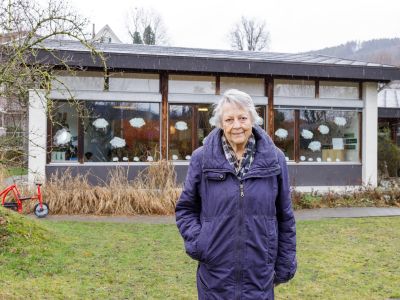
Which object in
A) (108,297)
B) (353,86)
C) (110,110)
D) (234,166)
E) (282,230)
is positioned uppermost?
(353,86)

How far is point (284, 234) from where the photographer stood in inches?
119

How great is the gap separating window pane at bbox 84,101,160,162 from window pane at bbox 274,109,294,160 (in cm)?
384

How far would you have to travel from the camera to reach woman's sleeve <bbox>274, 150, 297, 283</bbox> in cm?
299

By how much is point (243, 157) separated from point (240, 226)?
1.44ft

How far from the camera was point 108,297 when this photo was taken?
492 cm

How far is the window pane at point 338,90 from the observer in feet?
50.9

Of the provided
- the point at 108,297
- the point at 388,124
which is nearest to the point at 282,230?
the point at 108,297

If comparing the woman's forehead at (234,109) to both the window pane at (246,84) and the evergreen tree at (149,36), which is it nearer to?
the window pane at (246,84)

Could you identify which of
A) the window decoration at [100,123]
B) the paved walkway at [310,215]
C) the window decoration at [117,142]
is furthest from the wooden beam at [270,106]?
the window decoration at [100,123]

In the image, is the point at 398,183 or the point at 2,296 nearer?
the point at 2,296

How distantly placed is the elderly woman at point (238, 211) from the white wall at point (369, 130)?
13467 millimetres

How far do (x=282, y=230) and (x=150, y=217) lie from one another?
7222 mm

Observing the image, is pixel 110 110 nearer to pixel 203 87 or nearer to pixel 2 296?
pixel 203 87

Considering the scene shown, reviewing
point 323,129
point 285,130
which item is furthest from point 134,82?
point 323,129
